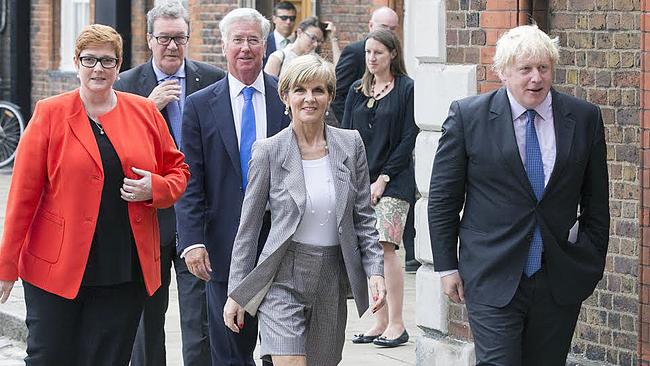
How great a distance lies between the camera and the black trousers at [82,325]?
6.44 metres

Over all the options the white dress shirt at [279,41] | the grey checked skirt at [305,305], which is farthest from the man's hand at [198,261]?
the white dress shirt at [279,41]

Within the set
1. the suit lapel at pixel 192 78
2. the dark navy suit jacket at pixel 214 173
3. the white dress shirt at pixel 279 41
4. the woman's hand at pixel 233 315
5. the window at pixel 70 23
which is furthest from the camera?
Answer: the window at pixel 70 23

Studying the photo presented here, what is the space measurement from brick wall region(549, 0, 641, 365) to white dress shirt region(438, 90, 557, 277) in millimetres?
1230

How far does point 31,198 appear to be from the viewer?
6414mm

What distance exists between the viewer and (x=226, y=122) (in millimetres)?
7012

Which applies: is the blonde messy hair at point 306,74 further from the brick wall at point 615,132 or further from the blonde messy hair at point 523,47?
the brick wall at point 615,132

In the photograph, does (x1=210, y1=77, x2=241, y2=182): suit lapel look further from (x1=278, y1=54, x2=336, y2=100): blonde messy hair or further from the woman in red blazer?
(x1=278, y1=54, x2=336, y2=100): blonde messy hair

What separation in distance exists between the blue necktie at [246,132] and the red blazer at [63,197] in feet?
1.45

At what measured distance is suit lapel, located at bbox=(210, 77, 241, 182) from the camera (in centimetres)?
698

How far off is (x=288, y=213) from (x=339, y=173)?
262 mm

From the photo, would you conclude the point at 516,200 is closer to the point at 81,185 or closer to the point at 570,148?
the point at 570,148

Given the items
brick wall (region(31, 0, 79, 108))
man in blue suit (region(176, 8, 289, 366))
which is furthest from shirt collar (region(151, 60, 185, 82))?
brick wall (region(31, 0, 79, 108))

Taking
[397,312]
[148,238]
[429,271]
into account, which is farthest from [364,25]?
[148,238]

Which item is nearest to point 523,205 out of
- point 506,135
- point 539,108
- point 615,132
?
point 506,135
